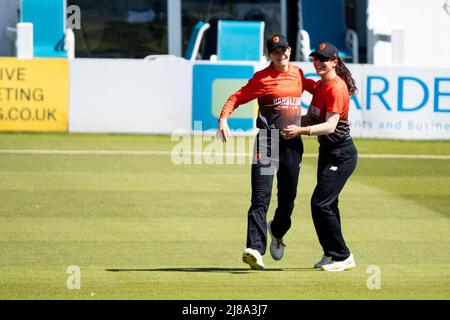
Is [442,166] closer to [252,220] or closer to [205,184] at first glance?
[205,184]

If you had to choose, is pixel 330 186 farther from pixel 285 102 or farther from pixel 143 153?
pixel 143 153

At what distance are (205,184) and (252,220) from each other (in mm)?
5927

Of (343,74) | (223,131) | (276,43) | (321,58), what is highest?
(276,43)

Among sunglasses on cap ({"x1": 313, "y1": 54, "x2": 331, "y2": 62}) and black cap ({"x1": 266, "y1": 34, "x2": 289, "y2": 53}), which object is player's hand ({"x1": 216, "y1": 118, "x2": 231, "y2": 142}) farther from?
sunglasses on cap ({"x1": 313, "y1": 54, "x2": 331, "y2": 62})

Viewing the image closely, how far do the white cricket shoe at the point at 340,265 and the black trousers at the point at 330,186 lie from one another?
175 mm

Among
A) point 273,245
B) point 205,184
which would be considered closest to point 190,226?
point 273,245

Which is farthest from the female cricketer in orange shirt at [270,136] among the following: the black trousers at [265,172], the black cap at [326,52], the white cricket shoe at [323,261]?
the white cricket shoe at [323,261]

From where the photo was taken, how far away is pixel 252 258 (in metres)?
10.0

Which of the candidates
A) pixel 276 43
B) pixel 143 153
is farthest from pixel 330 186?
pixel 143 153

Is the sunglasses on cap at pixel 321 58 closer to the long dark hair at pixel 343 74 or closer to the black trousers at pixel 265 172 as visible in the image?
the long dark hair at pixel 343 74

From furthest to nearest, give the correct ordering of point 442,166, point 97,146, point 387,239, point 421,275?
point 97,146
point 442,166
point 387,239
point 421,275

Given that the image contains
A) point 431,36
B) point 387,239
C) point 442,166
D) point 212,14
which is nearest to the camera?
point 387,239

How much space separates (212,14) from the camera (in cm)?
2816

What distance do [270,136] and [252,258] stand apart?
1148mm
